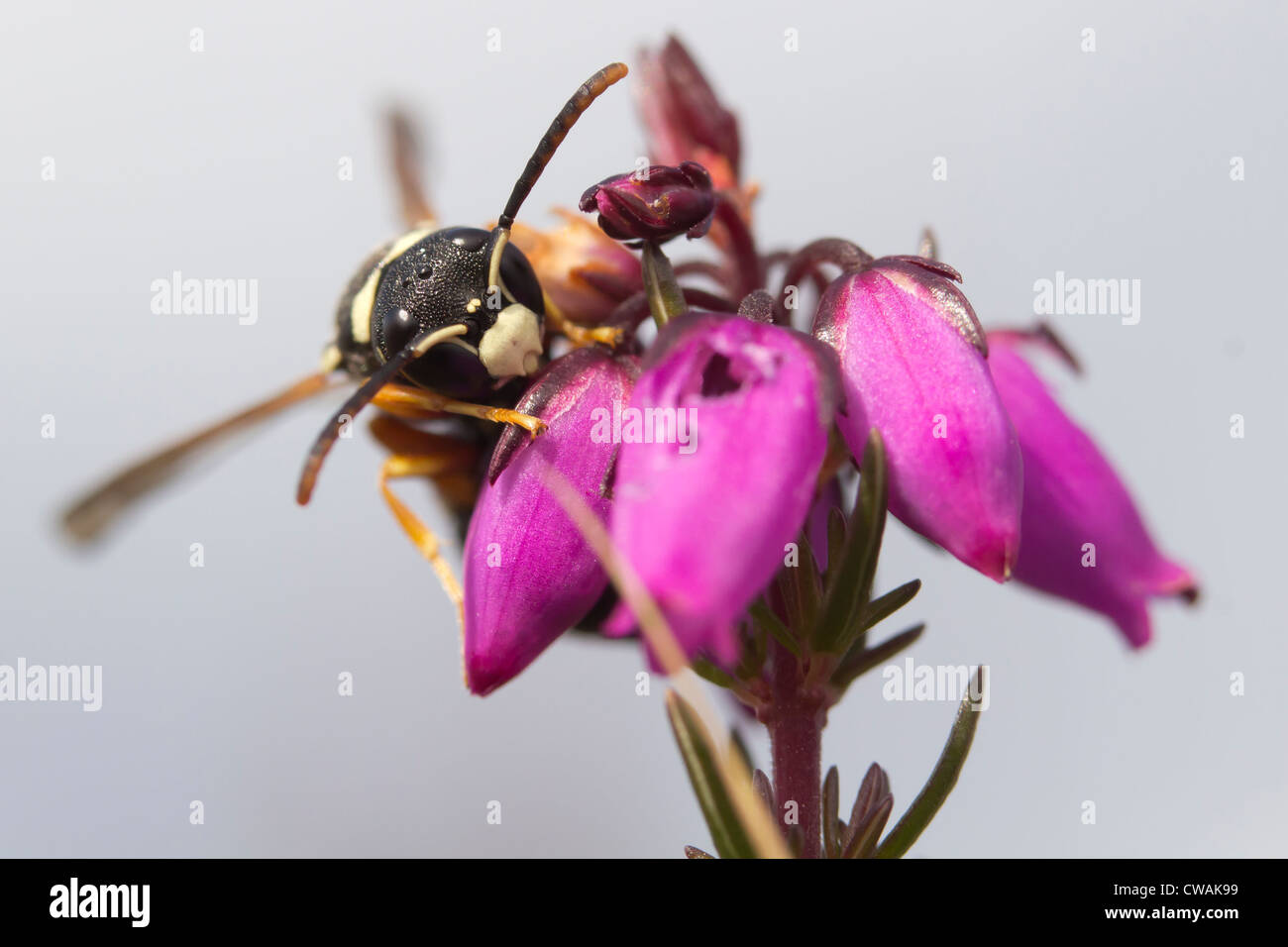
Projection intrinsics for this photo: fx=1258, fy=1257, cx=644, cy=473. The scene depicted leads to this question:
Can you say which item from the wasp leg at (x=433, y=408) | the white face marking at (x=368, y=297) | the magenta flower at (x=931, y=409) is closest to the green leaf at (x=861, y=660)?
the magenta flower at (x=931, y=409)

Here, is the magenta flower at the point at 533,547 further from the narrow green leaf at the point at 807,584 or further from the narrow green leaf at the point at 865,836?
the narrow green leaf at the point at 865,836

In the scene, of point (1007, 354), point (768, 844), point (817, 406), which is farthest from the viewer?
point (1007, 354)

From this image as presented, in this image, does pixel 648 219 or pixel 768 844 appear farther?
pixel 648 219

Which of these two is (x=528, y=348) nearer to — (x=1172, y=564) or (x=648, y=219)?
(x=648, y=219)

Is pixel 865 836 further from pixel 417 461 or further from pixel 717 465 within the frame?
pixel 417 461

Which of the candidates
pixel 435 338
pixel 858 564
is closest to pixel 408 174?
pixel 435 338

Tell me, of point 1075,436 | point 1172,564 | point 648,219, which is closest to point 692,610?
point 648,219

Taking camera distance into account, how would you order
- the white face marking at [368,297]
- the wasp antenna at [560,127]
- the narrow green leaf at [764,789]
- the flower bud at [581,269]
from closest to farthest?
the wasp antenna at [560,127] < the narrow green leaf at [764,789] < the white face marking at [368,297] < the flower bud at [581,269]
